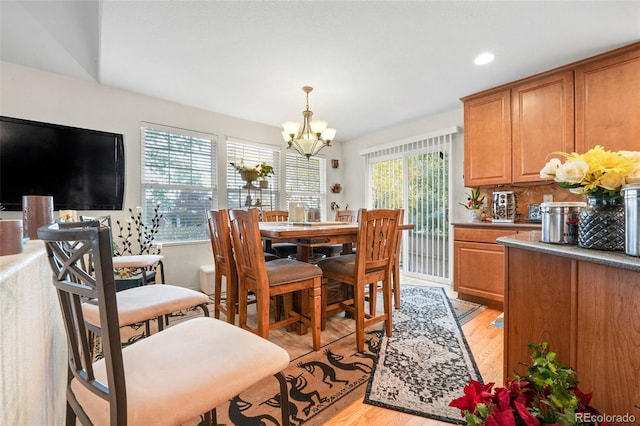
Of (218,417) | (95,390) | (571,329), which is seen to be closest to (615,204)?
(571,329)

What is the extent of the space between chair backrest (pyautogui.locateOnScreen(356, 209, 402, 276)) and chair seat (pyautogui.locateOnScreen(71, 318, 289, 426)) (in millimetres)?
1103

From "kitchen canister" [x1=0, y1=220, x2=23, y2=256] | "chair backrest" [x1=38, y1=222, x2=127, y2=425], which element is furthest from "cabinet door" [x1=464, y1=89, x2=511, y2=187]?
"kitchen canister" [x1=0, y1=220, x2=23, y2=256]

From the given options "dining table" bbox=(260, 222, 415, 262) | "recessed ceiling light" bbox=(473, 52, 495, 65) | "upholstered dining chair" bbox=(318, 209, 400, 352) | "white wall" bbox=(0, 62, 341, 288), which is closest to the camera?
"dining table" bbox=(260, 222, 415, 262)

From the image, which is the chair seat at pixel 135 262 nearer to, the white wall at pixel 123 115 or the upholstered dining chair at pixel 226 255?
the upholstered dining chair at pixel 226 255

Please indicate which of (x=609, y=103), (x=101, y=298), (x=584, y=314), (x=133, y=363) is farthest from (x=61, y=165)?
(x=609, y=103)

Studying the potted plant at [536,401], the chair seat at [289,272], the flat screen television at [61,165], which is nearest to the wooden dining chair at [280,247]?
the chair seat at [289,272]

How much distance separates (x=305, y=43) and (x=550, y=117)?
8.24ft

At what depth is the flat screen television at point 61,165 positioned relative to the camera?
2.47 metres

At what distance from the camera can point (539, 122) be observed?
2760 mm

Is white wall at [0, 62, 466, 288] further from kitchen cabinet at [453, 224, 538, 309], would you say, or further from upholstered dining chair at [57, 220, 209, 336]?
upholstered dining chair at [57, 220, 209, 336]

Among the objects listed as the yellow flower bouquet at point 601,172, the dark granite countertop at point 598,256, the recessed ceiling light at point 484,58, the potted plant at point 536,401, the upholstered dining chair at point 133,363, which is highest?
the recessed ceiling light at point 484,58

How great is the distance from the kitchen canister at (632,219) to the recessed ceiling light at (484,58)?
2122 millimetres

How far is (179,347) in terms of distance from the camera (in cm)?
93

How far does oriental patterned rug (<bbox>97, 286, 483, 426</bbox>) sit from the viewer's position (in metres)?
1.38
